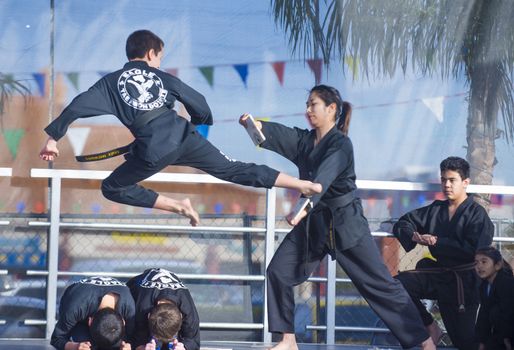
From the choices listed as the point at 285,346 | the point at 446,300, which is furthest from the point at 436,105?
the point at 285,346

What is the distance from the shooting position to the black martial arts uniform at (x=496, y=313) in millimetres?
6023

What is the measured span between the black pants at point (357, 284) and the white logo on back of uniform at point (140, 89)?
1.05 meters

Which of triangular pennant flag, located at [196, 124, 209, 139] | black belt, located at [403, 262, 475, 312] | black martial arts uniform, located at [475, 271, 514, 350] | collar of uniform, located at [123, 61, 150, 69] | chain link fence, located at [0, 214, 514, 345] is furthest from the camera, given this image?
triangular pennant flag, located at [196, 124, 209, 139]

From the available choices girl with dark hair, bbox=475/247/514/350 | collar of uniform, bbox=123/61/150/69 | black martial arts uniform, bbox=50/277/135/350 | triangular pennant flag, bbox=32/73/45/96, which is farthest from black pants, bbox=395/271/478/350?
triangular pennant flag, bbox=32/73/45/96

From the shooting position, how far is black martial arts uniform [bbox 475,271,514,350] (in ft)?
19.8

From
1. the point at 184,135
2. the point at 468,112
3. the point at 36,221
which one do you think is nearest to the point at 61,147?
the point at 36,221

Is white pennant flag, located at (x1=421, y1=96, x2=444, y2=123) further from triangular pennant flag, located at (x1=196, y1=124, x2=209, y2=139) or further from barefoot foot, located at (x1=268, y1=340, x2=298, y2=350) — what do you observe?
barefoot foot, located at (x1=268, y1=340, x2=298, y2=350)

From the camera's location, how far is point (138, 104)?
554 centimetres

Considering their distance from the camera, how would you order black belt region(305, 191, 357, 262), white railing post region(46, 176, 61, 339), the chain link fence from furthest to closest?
the chain link fence, white railing post region(46, 176, 61, 339), black belt region(305, 191, 357, 262)

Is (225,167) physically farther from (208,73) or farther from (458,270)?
(458,270)

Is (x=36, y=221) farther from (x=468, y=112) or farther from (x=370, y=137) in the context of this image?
(x=468, y=112)

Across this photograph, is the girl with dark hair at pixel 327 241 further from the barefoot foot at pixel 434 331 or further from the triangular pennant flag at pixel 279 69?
the triangular pennant flag at pixel 279 69

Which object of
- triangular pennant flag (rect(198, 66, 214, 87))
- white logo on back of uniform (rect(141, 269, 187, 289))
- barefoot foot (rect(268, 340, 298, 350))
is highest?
triangular pennant flag (rect(198, 66, 214, 87))

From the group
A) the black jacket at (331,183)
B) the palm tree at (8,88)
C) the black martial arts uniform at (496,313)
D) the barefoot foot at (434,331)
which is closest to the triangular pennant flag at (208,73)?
the palm tree at (8,88)
